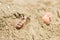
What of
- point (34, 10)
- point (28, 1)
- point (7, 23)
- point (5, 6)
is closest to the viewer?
point (7, 23)

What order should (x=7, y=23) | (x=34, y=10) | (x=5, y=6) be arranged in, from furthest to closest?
1. (x=34, y=10)
2. (x=5, y=6)
3. (x=7, y=23)

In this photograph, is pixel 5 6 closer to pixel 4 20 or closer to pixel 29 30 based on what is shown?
pixel 4 20

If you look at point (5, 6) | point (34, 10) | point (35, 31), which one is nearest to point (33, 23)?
point (35, 31)

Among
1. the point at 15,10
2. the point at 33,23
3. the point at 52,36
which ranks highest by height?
the point at 15,10

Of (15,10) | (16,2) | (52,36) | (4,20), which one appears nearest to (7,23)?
(4,20)

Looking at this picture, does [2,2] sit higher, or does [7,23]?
[2,2]

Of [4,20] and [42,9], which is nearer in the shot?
[4,20]
